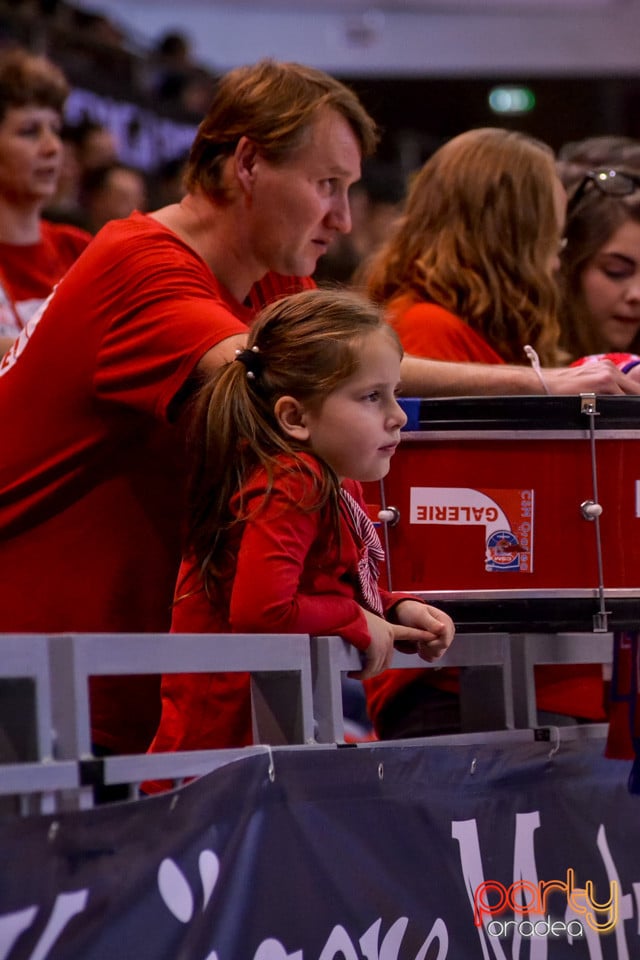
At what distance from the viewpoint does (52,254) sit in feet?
12.7

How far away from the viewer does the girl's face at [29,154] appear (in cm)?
384

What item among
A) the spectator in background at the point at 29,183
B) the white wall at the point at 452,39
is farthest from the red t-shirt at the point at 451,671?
the white wall at the point at 452,39

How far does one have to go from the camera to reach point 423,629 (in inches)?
73.7

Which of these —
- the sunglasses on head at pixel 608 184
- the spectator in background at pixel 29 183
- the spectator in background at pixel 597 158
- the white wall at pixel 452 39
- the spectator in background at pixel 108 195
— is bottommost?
the sunglasses on head at pixel 608 184

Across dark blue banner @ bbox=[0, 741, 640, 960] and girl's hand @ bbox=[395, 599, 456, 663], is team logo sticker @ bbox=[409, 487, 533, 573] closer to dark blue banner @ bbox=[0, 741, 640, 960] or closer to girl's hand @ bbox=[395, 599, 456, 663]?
girl's hand @ bbox=[395, 599, 456, 663]

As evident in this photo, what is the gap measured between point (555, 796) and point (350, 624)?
523 millimetres

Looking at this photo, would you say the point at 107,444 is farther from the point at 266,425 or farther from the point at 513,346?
the point at 513,346

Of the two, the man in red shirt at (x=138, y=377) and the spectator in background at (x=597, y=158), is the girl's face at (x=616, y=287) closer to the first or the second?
the spectator in background at (x=597, y=158)

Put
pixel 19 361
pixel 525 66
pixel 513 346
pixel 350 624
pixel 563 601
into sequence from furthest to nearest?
pixel 525 66, pixel 513 346, pixel 19 361, pixel 563 601, pixel 350 624

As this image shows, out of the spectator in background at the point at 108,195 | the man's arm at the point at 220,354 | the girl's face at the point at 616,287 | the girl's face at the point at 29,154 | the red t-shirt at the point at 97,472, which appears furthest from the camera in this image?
the spectator in background at the point at 108,195

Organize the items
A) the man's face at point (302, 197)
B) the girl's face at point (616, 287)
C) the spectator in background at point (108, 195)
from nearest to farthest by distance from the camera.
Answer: the man's face at point (302, 197)
the girl's face at point (616, 287)
the spectator in background at point (108, 195)

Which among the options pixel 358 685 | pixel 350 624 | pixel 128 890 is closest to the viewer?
pixel 128 890

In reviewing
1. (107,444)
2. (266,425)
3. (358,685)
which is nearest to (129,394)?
(107,444)

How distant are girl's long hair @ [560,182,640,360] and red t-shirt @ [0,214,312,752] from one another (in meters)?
1.07
